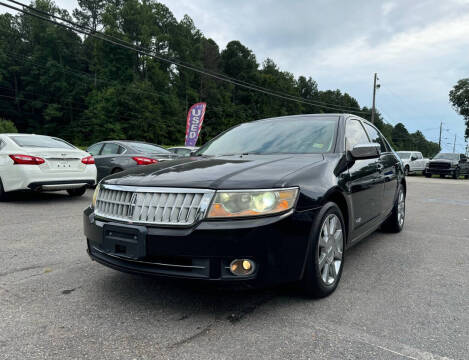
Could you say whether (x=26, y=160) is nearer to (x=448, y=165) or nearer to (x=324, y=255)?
(x=324, y=255)

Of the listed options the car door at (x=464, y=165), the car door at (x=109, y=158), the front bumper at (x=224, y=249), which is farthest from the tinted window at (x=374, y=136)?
the car door at (x=464, y=165)

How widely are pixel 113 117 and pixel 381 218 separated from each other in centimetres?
4732

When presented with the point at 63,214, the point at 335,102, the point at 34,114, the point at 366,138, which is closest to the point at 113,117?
the point at 34,114

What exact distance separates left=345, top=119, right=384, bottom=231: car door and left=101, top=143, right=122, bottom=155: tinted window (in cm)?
680

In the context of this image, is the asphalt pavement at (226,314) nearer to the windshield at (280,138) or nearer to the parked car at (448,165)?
the windshield at (280,138)

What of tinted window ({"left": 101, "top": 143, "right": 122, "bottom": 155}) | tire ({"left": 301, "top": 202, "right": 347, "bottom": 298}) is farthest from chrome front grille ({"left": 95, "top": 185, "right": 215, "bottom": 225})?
tinted window ({"left": 101, "top": 143, "right": 122, "bottom": 155})

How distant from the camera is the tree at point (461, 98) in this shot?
4328cm

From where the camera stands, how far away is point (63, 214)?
246 inches

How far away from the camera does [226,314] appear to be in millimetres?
2547

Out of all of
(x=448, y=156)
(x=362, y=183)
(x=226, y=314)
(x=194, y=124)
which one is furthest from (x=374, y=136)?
(x=448, y=156)

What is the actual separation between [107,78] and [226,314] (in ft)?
178

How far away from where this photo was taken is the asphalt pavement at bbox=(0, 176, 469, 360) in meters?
2.12

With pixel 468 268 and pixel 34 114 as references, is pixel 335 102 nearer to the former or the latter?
pixel 34 114

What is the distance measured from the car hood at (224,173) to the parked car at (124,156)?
5999mm
